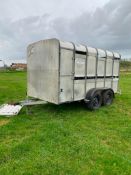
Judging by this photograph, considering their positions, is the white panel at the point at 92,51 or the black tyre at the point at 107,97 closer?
the white panel at the point at 92,51

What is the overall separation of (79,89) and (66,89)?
802 millimetres

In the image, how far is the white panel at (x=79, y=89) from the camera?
8.15m

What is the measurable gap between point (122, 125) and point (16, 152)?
4.04 metres

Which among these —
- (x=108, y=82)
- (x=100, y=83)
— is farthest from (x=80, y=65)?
(x=108, y=82)

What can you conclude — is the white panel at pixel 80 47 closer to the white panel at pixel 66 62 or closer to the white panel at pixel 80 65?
the white panel at pixel 80 65

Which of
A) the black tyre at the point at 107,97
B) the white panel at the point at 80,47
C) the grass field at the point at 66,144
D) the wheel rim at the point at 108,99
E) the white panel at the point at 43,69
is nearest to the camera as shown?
the grass field at the point at 66,144

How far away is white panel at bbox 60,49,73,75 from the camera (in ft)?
24.2

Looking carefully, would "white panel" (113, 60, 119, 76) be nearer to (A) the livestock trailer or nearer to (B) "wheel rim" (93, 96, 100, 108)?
Result: (A) the livestock trailer

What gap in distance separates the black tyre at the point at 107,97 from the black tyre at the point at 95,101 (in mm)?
429

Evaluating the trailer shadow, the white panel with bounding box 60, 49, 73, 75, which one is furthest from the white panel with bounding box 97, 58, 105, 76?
the white panel with bounding box 60, 49, 73, 75

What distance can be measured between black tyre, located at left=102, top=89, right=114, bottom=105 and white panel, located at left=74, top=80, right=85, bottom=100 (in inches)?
62.5

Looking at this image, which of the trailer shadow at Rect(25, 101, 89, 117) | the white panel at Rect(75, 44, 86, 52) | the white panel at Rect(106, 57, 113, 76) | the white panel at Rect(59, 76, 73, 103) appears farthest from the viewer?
the white panel at Rect(106, 57, 113, 76)

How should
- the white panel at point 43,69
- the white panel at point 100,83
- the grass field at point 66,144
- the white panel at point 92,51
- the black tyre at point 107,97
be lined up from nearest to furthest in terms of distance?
1. the grass field at point 66,144
2. the white panel at point 43,69
3. the white panel at point 92,51
4. the white panel at point 100,83
5. the black tyre at point 107,97

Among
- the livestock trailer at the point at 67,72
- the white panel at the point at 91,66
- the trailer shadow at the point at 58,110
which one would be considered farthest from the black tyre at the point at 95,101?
the white panel at the point at 91,66
